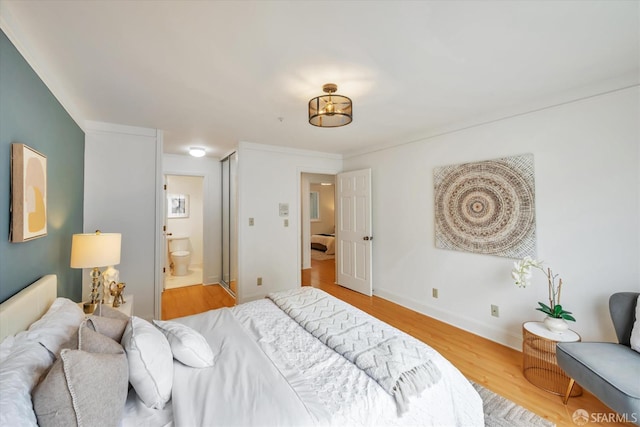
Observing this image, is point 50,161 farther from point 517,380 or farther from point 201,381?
point 517,380

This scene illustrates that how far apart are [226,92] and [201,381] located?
2090mm

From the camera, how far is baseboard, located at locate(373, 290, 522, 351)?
2658 mm

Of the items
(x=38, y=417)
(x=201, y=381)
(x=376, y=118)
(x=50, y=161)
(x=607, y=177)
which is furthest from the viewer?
(x=376, y=118)

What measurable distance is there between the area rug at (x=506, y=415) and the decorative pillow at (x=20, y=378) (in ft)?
7.43

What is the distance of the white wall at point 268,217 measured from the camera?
3816mm

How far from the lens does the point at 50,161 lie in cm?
194

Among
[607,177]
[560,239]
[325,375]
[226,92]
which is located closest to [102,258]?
[226,92]

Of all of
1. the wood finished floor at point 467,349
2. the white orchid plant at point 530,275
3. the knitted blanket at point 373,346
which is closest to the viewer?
the knitted blanket at point 373,346

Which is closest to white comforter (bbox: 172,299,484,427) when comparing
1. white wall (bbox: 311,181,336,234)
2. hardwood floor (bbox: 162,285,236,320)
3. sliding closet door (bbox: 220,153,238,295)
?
hardwood floor (bbox: 162,285,236,320)

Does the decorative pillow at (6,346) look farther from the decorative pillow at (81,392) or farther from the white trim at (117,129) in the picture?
the white trim at (117,129)

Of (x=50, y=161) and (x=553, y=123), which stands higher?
(x=553, y=123)

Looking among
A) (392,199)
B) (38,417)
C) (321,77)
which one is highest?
(321,77)

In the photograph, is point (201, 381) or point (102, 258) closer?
point (201, 381)

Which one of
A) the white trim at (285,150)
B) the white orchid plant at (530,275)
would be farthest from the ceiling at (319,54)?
the white orchid plant at (530,275)
